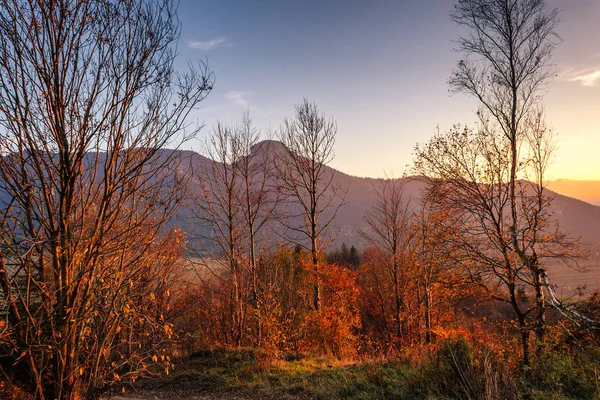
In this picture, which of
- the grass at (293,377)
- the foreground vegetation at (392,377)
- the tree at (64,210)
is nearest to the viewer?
the tree at (64,210)

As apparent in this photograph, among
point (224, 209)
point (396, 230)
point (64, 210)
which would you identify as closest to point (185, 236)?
point (224, 209)

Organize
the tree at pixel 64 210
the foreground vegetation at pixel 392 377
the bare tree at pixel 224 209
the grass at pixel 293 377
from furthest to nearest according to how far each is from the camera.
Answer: the bare tree at pixel 224 209 → the grass at pixel 293 377 → the foreground vegetation at pixel 392 377 → the tree at pixel 64 210

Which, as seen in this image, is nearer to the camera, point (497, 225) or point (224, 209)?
point (497, 225)

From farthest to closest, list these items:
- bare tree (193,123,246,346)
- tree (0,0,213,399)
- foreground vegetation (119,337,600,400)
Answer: bare tree (193,123,246,346) → foreground vegetation (119,337,600,400) → tree (0,0,213,399)

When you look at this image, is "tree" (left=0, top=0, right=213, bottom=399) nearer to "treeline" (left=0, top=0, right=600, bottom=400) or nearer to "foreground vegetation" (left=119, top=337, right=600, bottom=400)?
"treeline" (left=0, top=0, right=600, bottom=400)

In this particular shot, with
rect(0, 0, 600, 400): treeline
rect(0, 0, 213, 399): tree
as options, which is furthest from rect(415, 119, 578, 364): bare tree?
rect(0, 0, 213, 399): tree

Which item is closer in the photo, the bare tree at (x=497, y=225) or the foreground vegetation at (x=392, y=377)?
the foreground vegetation at (x=392, y=377)

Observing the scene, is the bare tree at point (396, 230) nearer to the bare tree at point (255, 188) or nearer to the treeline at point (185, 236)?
the treeline at point (185, 236)

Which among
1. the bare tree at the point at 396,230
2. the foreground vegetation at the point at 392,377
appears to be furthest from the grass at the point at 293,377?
the bare tree at the point at 396,230

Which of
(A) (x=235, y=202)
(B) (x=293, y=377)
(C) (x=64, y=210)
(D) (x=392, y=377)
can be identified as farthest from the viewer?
(A) (x=235, y=202)

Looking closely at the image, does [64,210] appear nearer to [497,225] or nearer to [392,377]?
[392,377]

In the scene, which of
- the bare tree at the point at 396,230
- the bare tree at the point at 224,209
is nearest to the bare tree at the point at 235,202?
the bare tree at the point at 224,209

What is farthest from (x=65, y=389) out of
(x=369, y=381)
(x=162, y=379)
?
(x=162, y=379)

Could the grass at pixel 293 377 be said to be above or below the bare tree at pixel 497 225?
below
